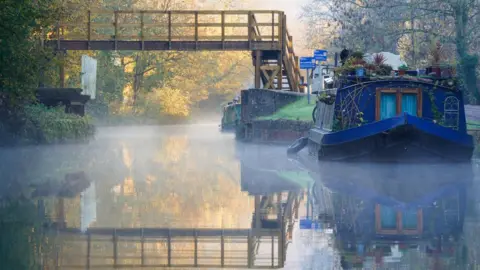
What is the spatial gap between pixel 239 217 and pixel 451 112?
15193 mm

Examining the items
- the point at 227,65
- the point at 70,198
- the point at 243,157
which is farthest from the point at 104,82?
the point at 70,198

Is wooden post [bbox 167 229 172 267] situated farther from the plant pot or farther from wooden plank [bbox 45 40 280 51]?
wooden plank [bbox 45 40 280 51]

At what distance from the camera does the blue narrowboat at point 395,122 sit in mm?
24531

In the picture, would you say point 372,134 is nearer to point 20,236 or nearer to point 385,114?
point 385,114

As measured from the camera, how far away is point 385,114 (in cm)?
2605

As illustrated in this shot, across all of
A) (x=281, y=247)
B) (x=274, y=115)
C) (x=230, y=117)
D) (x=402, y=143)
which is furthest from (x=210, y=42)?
(x=281, y=247)

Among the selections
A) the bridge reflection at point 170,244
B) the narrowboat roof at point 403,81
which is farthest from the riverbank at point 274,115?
the bridge reflection at point 170,244

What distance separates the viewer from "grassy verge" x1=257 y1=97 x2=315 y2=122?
124 feet

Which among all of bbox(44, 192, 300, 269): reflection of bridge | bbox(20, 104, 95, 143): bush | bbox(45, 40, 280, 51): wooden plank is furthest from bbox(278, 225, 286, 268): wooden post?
bbox(45, 40, 280, 51): wooden plank

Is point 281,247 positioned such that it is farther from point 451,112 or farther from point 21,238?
point 451,112

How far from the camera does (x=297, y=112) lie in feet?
128

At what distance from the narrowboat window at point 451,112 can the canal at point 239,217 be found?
3.45m

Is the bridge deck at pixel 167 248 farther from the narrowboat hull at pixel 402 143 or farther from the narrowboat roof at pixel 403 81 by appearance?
the narrowboat roof at pixel 403 81

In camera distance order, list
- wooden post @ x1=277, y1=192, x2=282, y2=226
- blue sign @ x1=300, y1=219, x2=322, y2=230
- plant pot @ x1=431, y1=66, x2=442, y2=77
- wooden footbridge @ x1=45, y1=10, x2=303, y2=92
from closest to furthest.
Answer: blue sign @ x1=300, y1=219, x2=322, y2=230, wooden post @ x1=277, y1=192, x2=282, y2=226, plant pot @ x1=431, y1=66, x2=442, y2=77, wooden footbridge @ x1=45, y1=10, x2=303, y2=92
